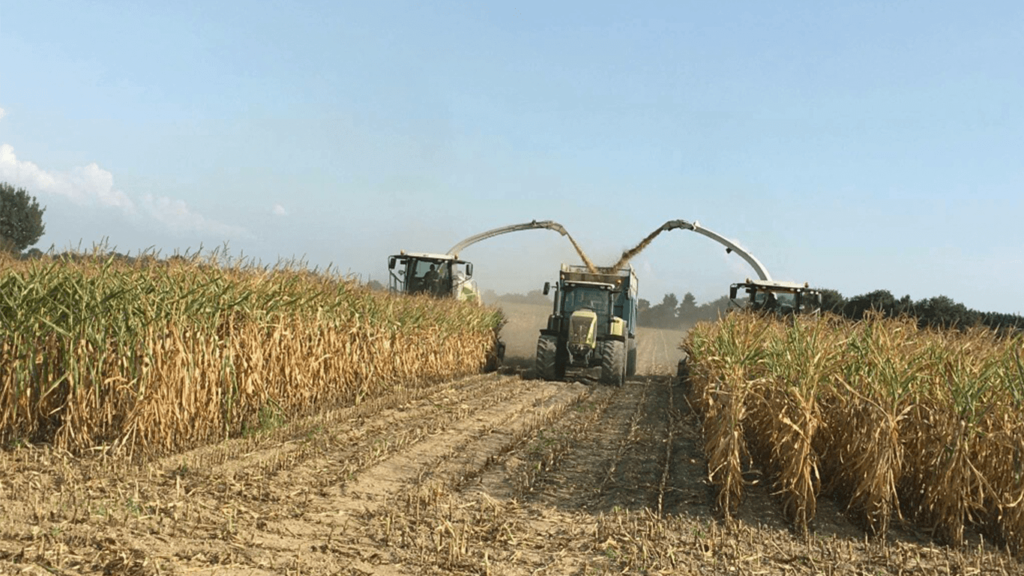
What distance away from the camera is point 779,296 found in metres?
17.5

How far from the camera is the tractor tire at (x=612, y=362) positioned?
50.2 feet

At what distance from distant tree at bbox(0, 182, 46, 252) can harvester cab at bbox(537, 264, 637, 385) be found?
3973cm

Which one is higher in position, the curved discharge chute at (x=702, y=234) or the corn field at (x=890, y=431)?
the curved discharge chute at (x=702, y=234)

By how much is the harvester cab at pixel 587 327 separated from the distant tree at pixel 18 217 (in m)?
39.7

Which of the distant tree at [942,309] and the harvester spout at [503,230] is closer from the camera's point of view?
the harvester spout at [503,230]

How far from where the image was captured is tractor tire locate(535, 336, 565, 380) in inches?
623

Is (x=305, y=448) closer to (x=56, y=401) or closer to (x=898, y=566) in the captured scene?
(x=56, y=401)

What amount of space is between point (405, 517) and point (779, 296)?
1420 cm

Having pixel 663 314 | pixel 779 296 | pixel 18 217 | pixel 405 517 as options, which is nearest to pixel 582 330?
pixel 779 296

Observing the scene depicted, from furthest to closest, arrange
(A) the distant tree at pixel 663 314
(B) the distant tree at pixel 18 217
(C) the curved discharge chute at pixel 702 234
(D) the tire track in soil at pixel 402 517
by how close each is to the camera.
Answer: (A) the distant tree at pixel 663 314
(B) the distant tree at pixel 18 217
(C) the curved discharge chute at pixel 702 234
(D) the tire track in soil at pixel 402 517

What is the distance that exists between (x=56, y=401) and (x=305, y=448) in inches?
92.0

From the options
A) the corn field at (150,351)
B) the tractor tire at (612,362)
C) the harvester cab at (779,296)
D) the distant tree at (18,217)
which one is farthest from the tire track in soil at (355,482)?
the distant tree at (18,217)

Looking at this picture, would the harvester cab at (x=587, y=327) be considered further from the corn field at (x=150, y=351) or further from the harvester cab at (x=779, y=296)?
the corn field at (x=150, y=351)

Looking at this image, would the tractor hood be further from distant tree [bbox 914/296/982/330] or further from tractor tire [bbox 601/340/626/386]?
distant tree [bbox 914/296/982/330]
